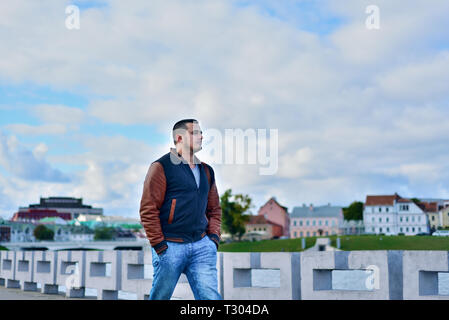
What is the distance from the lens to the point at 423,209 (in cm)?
1195

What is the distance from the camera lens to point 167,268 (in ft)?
20.0

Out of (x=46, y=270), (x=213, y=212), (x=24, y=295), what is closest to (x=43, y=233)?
(x=46, y=270)

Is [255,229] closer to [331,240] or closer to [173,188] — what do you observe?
[331,240]

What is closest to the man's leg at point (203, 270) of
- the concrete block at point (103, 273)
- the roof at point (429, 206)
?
the roof at point (429, 206)

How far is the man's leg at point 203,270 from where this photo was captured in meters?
6.14

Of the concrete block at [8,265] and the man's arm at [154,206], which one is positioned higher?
the man's arm at [154,206]

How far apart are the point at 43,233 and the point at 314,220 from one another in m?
57.9

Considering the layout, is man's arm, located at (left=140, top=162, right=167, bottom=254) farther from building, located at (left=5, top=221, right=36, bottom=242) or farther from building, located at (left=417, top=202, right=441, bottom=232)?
building, located at (left=5, top=221, right=36, bottom=242)

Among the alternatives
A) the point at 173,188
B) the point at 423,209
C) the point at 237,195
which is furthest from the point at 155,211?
the point at 237,195

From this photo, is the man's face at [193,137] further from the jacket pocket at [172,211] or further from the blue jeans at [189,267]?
the blue jeans at [189,267]

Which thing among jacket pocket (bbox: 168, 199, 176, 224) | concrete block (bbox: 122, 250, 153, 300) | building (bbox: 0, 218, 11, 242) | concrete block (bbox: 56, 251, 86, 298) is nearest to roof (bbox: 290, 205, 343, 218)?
building (bbox: 0, 218, 11, 242)

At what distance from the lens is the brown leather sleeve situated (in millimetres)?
6352

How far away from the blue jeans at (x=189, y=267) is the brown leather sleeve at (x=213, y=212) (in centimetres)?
16

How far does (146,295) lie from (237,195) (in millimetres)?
58546
